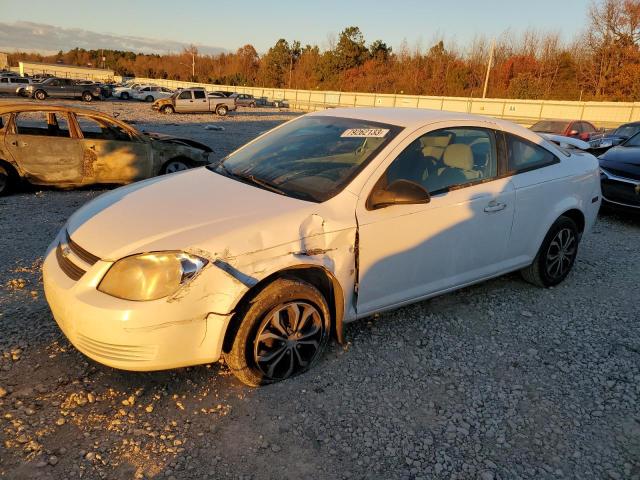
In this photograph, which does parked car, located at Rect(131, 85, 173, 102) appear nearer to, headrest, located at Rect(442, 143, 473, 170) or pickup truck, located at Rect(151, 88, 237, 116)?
pickup truck, located at Rect(151, 88, 237, 116)

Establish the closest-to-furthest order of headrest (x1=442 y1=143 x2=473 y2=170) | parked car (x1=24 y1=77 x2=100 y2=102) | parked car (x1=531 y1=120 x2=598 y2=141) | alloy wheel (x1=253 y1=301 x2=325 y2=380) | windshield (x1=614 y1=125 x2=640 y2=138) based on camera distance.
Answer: alloy wheel (x1=253 y1=301 x2=325 y2=380), headrest (x1=442 y1=143 x2=473 y2=170), windshield (x1=614 y1=125 x2=640 y2=138), parked car (x1=531 y1=120 x2=598 y2=141), parked car (x1=24 y1=77 x2=100 y2=102)

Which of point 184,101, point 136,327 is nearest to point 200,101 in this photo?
point 184,101

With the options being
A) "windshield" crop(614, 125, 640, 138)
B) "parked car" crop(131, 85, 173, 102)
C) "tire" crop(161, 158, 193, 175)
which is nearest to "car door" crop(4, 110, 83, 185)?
"tire" crop(161, 158, 193, 175)

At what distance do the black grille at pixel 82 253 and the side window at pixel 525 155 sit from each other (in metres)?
3.24

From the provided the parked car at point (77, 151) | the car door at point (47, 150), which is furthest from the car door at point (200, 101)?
the car door at point (47, 150)

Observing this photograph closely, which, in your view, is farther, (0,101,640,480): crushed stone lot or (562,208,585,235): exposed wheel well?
(562,208,585,235): exposed wheel well

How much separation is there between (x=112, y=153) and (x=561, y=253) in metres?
6.89

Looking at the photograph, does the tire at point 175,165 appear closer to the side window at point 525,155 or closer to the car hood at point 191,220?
the car hood at point 191,220

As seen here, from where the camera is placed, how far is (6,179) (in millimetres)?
7285

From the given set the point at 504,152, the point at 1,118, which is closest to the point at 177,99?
the point at 1,118

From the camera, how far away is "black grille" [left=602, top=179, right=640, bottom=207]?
7078 millimetres

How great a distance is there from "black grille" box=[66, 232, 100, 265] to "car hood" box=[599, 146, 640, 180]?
753 cm

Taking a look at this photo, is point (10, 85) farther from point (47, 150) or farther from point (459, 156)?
point (459, 156)

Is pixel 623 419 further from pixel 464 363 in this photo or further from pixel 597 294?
pixel 597 294
